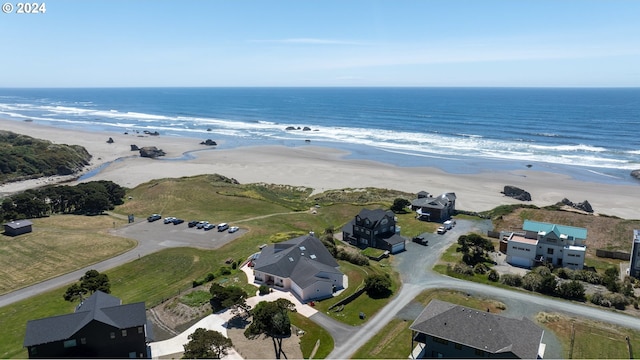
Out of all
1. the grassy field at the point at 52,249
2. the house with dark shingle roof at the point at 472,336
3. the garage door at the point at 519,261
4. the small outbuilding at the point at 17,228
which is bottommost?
the garage door at the point at 519,261

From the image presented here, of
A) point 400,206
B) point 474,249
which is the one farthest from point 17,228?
point 474,249

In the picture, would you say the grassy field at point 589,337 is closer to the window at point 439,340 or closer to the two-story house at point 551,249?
the window at point 439,340

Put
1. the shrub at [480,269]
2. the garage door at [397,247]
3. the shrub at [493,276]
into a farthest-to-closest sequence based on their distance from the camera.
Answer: the garage door at [397,247] < the shrub at [480,269] < the shrub at [493,276]

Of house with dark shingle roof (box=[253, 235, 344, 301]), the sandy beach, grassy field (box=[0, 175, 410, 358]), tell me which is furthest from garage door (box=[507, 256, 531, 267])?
the sandy beach

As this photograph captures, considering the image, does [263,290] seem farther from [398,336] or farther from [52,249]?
[52,249]

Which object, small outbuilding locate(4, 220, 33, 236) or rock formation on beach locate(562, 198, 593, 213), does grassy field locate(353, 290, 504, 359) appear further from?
small outbuilding locate(4, 220, 33, 236)

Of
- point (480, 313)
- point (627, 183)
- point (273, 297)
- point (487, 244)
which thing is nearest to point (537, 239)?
point (487, 244)

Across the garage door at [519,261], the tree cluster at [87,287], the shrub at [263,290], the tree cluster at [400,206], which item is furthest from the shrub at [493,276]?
the tree cluster at [87,287]

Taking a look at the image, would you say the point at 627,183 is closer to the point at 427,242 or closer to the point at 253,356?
the point at 427,242
